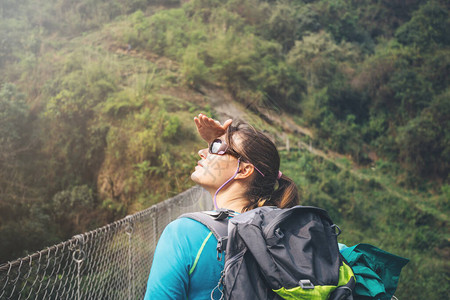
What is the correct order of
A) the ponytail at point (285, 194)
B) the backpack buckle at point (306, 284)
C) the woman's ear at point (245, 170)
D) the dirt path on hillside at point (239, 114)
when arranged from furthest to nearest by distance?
the dirt path on hillside at point (239, 114) < the ponytail at point (285, 194) < the woman's ear at point (245, 170) < the backpack buckle at point (306, 284)

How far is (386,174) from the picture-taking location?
12.4 meters

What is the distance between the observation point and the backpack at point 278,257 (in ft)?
2.59

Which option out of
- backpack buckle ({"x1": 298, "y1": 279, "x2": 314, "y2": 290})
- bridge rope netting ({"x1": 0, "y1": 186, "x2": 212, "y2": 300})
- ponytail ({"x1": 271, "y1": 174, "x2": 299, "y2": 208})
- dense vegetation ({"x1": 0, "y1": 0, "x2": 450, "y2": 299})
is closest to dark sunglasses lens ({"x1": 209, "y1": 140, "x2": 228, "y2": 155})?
ponytail ({"x1": 271, "y1": 174, "x2": 299, "y2": 208})

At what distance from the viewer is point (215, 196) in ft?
3.94

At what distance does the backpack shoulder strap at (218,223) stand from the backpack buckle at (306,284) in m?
0.21

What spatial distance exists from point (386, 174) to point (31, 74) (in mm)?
12735

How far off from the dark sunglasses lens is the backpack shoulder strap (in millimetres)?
338

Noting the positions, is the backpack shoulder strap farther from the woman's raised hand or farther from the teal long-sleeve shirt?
the woman's raised hand

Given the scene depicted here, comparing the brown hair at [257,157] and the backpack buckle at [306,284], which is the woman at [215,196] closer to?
the brown hair at [257,157]

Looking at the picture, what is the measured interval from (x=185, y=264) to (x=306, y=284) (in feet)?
1.04

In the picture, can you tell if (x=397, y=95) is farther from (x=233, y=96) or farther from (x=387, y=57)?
(x=233, y=96)

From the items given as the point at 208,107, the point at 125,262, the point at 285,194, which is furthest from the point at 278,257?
the point at 208,107

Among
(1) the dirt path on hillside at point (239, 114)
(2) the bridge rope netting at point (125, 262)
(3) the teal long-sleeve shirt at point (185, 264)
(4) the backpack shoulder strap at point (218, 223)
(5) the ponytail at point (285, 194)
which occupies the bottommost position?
(1) the dirt path on hillside at point (239, 114)

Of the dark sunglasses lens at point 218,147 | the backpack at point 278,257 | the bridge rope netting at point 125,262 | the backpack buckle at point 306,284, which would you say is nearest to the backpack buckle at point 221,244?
the backpack at point 278,257
